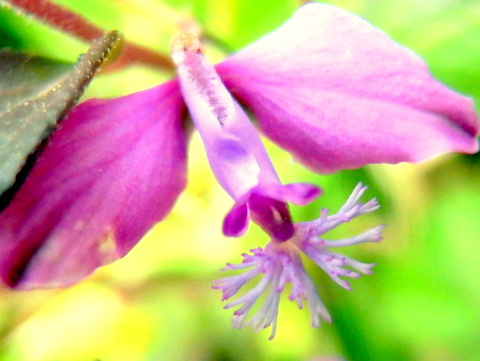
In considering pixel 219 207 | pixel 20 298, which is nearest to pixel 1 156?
pixel 219 207

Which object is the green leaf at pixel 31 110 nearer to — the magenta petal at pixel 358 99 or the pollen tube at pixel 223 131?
the pollen tube at pixel 223 131

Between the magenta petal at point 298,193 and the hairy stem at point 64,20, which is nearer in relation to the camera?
the magenta petal at point 298,193

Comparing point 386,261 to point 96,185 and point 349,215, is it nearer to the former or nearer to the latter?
point 349,215

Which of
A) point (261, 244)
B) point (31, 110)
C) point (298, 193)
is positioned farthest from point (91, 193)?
point (261, 244)

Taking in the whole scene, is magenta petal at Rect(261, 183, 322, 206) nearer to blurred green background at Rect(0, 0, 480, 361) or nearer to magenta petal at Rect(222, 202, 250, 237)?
magenta petal at Rect(222, 202, 250, 237)

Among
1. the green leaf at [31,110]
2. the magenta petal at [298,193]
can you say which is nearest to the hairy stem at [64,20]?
the green leaf at [31,110]

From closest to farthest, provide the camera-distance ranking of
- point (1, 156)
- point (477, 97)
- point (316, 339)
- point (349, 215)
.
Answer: point (1, 156)
point (349, 215)
point (477, 97)
point (316, 339)
